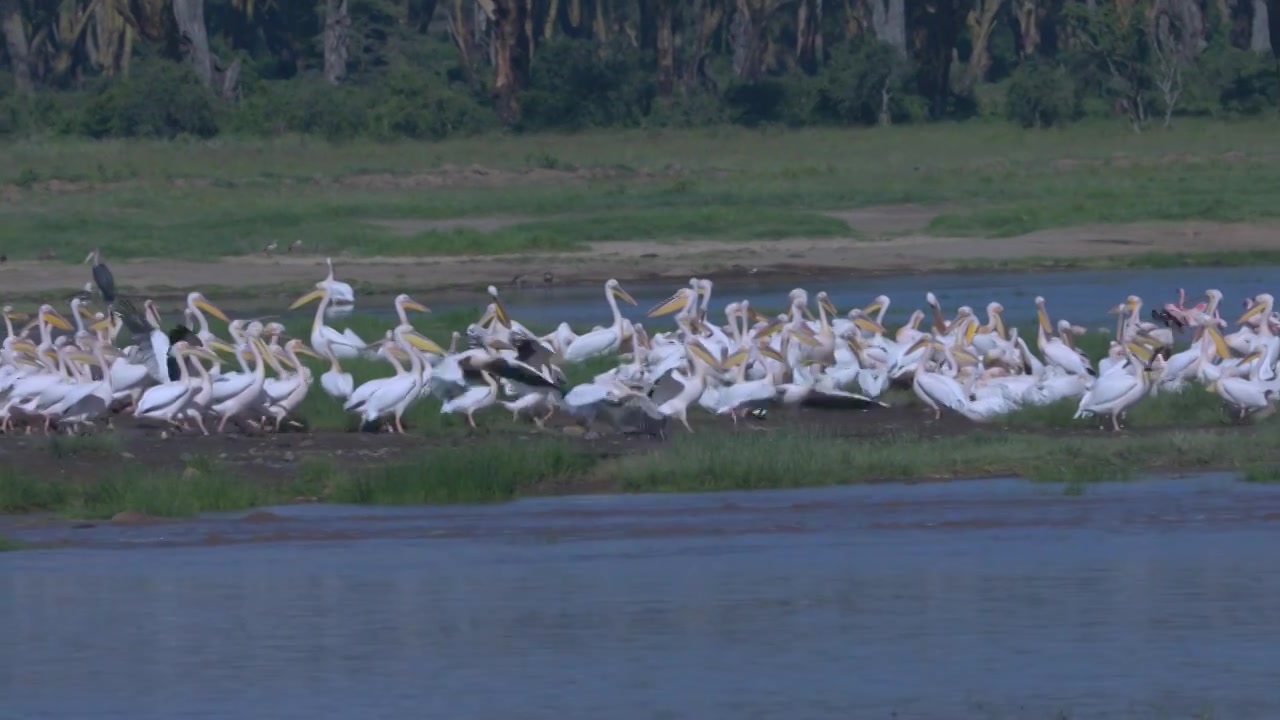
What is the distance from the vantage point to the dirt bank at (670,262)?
79.9 ft

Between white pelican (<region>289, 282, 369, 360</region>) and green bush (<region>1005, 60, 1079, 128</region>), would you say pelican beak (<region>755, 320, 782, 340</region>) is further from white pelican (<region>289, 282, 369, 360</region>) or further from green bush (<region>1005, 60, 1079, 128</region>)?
green bush (<region>1005, 60, 1079, 128</region>)

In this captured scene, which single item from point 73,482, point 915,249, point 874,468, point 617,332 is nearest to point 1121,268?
point 915,249

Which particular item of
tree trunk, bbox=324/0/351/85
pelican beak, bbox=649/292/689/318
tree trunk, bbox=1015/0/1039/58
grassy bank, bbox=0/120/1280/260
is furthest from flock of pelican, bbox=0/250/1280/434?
tree trunk, bbox=1015/0/1039/58

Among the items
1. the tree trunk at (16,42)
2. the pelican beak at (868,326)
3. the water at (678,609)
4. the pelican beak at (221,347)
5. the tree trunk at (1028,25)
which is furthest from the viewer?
the tree trunk at (1028,25)

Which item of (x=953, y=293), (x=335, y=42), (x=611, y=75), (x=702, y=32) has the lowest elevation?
(x=953, y=293)

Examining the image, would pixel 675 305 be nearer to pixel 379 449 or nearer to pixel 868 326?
pixel 868 326

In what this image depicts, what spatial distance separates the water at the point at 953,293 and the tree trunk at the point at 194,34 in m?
22.1


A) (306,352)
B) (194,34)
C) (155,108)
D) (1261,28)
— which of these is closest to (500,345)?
(306,352)

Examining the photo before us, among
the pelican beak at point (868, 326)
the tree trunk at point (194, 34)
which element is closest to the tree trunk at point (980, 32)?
the tree trunk at point (194, 34)

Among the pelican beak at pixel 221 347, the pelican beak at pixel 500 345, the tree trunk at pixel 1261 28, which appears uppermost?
the pelican beak at pixel 500 345

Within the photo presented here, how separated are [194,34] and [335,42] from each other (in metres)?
4.62

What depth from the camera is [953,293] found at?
22.8 m

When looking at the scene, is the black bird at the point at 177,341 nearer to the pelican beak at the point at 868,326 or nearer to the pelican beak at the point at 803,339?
the pelican beak at the point at 803,339

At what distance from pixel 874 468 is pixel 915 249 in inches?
568
